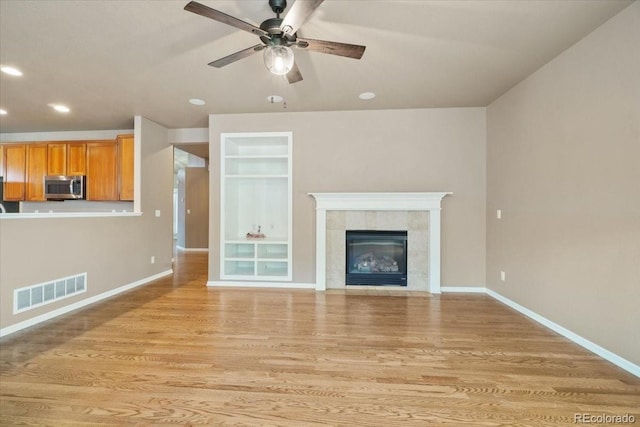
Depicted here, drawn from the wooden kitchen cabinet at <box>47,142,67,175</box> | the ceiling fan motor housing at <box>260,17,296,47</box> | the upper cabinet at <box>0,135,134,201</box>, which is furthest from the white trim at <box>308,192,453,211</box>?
the wooden kitchen cabinet at <box>47,142,67,175</box>

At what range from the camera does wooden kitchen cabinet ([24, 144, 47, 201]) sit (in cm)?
499

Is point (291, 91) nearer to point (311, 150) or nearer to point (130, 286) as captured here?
Result: point (311, 150)

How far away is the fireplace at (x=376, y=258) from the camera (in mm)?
4133

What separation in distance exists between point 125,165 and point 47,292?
250 centimetres

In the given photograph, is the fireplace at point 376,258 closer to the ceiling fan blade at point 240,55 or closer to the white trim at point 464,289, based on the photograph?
the white trim at point 464,289

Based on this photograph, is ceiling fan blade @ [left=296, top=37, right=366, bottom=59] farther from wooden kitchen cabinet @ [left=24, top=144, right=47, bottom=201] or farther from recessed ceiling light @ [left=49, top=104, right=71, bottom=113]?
wooden kitchen cabinet @ [left=24, top=144, right=47, bottom=201]

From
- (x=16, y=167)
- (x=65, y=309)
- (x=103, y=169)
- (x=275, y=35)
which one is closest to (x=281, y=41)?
(x=275, y=35)

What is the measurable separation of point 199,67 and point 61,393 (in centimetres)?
297

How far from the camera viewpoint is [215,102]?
386cm

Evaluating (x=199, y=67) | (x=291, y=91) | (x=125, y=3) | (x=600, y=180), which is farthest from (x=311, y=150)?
(x=600, y=180)

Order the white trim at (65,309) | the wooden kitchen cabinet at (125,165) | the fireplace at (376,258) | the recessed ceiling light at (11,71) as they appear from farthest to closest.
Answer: the wooden kitchen cabinet at (125,165) < the fireplace at (376,258) < the recessed ceiling light at (11,71) < the white trim at (65,309)

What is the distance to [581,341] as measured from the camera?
240 centimetres

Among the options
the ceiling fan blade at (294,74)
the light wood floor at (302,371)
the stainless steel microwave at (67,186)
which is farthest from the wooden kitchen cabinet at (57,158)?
the ceiling fan blade at (294,74)

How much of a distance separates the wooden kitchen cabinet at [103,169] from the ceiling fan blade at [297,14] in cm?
446
